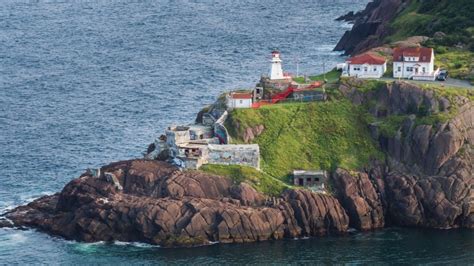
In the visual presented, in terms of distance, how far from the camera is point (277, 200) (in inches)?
5782

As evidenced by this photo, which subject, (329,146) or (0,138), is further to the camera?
(0,138)

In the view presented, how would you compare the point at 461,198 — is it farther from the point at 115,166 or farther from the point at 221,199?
the point at 115,166

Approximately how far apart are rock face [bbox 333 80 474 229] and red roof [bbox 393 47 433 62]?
9.76 metres

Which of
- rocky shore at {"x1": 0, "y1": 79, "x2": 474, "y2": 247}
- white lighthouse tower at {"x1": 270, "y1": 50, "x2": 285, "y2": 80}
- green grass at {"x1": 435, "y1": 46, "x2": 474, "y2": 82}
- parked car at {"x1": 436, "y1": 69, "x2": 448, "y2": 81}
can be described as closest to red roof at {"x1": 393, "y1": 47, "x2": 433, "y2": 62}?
parked car at {"x1": 436, "y1": 69, "x2": 448, "y2": 81}

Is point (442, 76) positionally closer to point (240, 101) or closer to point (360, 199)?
point (360, 199)

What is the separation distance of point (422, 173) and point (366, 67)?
21383 millimetres

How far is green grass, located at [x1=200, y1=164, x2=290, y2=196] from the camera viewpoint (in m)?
149

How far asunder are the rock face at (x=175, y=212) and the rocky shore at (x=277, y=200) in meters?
0.11

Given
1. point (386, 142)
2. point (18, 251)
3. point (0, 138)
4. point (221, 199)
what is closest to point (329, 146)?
point (386, 142)

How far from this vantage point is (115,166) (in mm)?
154375

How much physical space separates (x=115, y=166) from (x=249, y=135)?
16.7 meters

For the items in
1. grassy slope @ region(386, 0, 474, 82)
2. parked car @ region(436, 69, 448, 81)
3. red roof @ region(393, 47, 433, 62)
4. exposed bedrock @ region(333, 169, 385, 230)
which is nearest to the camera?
exposed bedrock @ region(333, 169, 385, 230)

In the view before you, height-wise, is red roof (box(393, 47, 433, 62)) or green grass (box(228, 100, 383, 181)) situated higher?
red roof (box(393, 47, 433, 62))

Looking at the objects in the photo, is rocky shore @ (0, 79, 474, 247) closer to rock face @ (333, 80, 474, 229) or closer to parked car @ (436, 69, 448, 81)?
rock face @ (333, 80, 474, 229)
